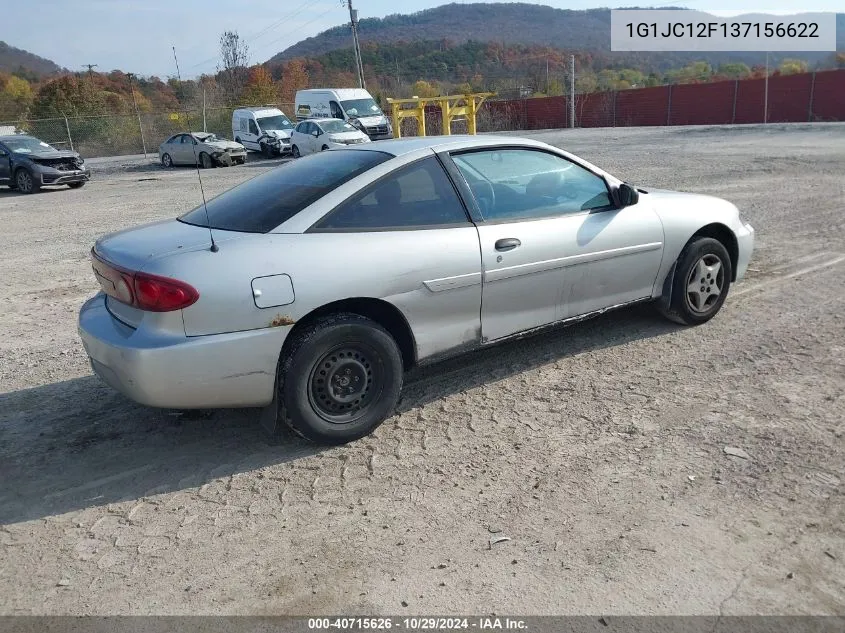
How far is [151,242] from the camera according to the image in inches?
153

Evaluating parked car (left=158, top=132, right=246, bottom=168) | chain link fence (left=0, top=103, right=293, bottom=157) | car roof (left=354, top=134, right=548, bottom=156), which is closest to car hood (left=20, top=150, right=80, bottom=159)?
parked car (left=158, top=132, right=246, bottom=168)

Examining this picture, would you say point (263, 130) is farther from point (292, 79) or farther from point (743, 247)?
point (292, 79)

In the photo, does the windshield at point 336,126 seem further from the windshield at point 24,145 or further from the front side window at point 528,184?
the front side window at point 528,184

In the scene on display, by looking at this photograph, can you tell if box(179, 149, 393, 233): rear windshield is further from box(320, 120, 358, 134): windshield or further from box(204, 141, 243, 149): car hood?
box(204, 141, 243, 149): car hood

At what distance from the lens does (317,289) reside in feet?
12.1

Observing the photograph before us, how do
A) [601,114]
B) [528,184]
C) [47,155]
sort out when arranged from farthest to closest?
[601,114] → [47,155] → [528,184]

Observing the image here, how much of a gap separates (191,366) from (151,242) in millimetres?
826

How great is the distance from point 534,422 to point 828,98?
128 ft

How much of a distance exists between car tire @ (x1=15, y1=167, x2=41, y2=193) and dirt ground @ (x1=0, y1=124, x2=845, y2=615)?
1553cm

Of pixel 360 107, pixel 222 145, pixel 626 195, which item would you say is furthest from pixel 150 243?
pixel 360 107

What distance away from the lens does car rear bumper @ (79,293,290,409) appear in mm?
3451

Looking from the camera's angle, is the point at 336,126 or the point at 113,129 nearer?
the point at 336,126

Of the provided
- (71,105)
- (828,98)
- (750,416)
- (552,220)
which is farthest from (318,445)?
(71,105)

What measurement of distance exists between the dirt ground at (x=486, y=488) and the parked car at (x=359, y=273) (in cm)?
40
